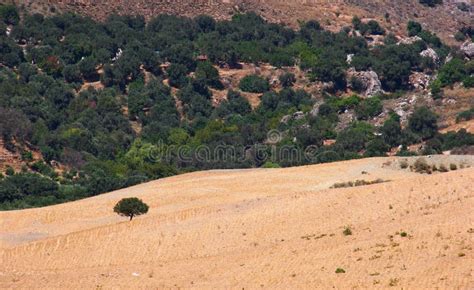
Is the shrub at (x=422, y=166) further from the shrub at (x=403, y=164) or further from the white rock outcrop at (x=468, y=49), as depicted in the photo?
the white rock outcrop at (x=468, y=49)

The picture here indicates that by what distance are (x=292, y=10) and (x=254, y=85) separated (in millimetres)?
21174

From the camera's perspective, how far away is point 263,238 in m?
47.9

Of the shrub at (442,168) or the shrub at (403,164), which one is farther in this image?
the shrub at (403,164)

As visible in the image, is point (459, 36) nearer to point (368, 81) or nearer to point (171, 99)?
point (368, 81)

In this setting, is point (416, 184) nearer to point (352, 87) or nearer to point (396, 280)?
point (396, 280)

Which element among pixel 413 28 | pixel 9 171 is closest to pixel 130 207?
pixel 9 171

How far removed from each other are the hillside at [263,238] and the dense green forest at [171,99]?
1563cm

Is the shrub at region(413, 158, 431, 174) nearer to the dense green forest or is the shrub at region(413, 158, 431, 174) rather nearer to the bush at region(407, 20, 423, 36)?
the dense green forest

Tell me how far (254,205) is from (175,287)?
48.7ft

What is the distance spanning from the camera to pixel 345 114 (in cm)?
9862

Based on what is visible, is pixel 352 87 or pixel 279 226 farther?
pixel 352 87

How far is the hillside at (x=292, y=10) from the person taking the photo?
395 ft

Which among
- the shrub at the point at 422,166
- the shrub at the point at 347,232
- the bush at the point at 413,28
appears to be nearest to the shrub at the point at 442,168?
the shrub at the point at 422,166

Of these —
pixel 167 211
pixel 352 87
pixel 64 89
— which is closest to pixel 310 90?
pixel 352 87
